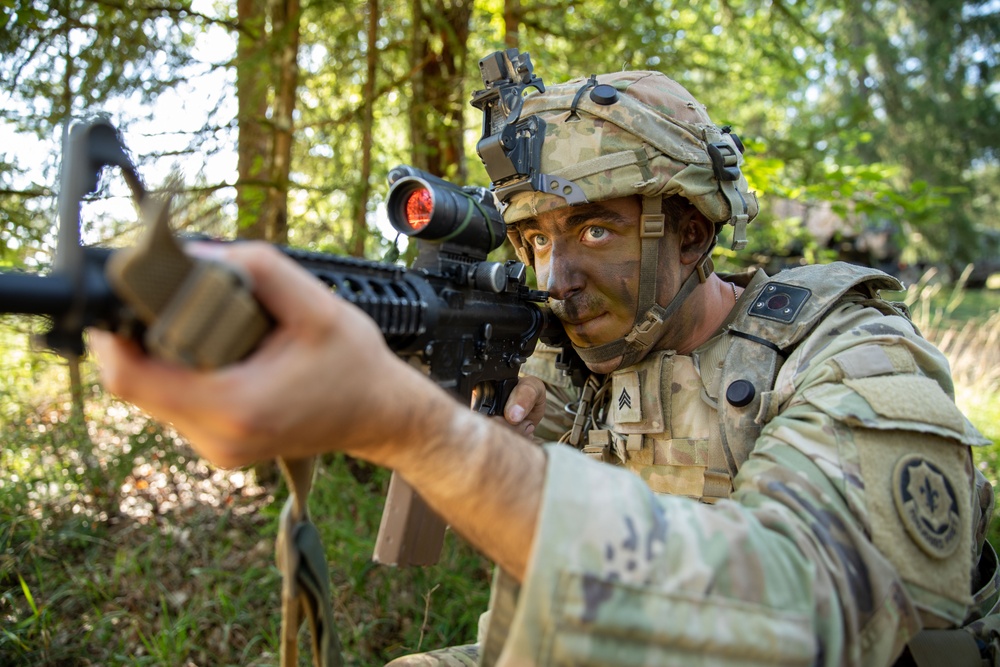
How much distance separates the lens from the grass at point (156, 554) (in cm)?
352

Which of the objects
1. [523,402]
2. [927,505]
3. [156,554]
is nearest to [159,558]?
[156,554]

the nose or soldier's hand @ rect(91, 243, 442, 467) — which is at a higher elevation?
the nose

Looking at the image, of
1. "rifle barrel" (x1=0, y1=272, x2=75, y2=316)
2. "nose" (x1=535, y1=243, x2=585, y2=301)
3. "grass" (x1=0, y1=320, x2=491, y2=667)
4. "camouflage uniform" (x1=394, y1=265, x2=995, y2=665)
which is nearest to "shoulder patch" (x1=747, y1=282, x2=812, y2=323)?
"camouflage uniform" (x1=394, y1=265, x2=995, y2=665)

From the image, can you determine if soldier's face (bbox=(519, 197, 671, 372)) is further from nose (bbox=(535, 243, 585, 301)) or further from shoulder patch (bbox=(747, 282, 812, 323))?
shoulder patch (bbox=(747, 282, 812, 323))

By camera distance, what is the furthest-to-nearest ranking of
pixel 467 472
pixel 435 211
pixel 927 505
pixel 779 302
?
pixel 779 302 < pixel 435 211 < pixel 927 505 < pixel 467 472

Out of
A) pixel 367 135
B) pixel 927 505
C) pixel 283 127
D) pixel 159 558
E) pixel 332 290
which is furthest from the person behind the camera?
pixel 283 127

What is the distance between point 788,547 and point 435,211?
4.15 feet

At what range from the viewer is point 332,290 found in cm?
156

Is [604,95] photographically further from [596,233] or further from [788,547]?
[788,547]

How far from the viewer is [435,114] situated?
16.3 ft

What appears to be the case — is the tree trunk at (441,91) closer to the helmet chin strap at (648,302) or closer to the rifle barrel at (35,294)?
the helmet chin strap at (648,302)

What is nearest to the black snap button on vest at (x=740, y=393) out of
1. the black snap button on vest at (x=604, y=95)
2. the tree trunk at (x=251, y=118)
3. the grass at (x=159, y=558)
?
the black snap button on vest at (x=604, y=95)

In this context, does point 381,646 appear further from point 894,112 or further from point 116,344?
point 894,112

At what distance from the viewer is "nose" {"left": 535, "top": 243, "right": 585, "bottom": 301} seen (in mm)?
2637
